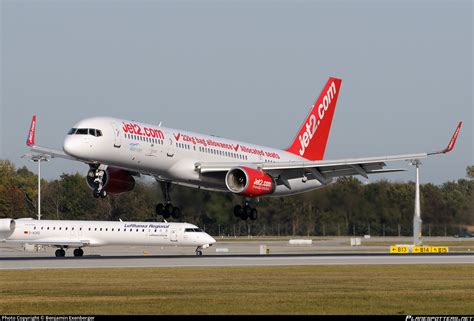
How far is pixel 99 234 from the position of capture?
8669 cm

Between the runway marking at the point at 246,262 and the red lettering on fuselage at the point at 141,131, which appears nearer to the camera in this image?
the red lettering on fuselage at the point at 141,131

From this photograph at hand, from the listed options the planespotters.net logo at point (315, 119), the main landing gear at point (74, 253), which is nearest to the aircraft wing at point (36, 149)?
the planespotters.net logo at point (315, 119)

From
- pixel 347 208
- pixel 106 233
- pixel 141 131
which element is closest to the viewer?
pixel 141 131

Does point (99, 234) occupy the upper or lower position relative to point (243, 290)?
upper

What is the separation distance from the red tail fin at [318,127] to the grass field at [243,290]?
11.4m

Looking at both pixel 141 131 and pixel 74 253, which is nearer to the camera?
pixel 141 131

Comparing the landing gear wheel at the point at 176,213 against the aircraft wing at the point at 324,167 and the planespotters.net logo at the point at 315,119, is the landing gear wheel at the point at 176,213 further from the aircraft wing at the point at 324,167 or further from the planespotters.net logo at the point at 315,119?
the planespotters.net logo at the point at 315,119

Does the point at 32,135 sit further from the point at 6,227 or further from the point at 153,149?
the point at 6,227

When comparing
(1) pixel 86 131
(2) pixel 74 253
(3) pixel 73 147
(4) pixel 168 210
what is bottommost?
(2) pixel 74 253

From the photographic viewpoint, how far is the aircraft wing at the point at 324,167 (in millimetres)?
56562

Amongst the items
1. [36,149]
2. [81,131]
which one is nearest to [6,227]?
[36,149]

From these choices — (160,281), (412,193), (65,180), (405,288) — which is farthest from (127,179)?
(65,180)

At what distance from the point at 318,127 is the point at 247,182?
655 inches

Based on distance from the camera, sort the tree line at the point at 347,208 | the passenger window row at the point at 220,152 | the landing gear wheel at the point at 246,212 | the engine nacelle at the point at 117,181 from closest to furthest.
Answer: the passenger window row at the point at 220,152 < the engine nacelle at the point at 117,181 < the landing gear wheel at the point at 246,212 < the tree line at the point at 347,208
